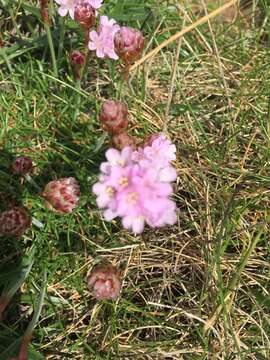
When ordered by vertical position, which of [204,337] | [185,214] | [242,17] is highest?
[242,17]

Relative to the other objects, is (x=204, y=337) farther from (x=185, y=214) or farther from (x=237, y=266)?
(x=185, y=214)

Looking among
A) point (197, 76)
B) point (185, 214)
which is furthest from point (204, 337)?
point (197, 76)

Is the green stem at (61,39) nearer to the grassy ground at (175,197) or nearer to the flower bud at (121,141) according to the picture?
the grassy ground at (175,197)

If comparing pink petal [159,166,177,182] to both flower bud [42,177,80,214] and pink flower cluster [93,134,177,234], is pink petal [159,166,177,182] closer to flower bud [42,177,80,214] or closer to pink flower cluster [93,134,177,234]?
pink flower cluster [93,134,177,234]

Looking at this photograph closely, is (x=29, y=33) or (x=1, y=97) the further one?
(x=29, y=33)

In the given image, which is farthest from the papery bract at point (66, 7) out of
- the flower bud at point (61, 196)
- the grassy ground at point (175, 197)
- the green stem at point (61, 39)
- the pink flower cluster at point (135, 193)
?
the pink flower cluster at point (135, 193)

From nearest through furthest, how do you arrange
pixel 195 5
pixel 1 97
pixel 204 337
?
pixel 204 337 < pixel 1 97 < pixel 195 5

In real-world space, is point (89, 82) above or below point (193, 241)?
above

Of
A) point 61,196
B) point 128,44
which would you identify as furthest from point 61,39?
point 61,196
